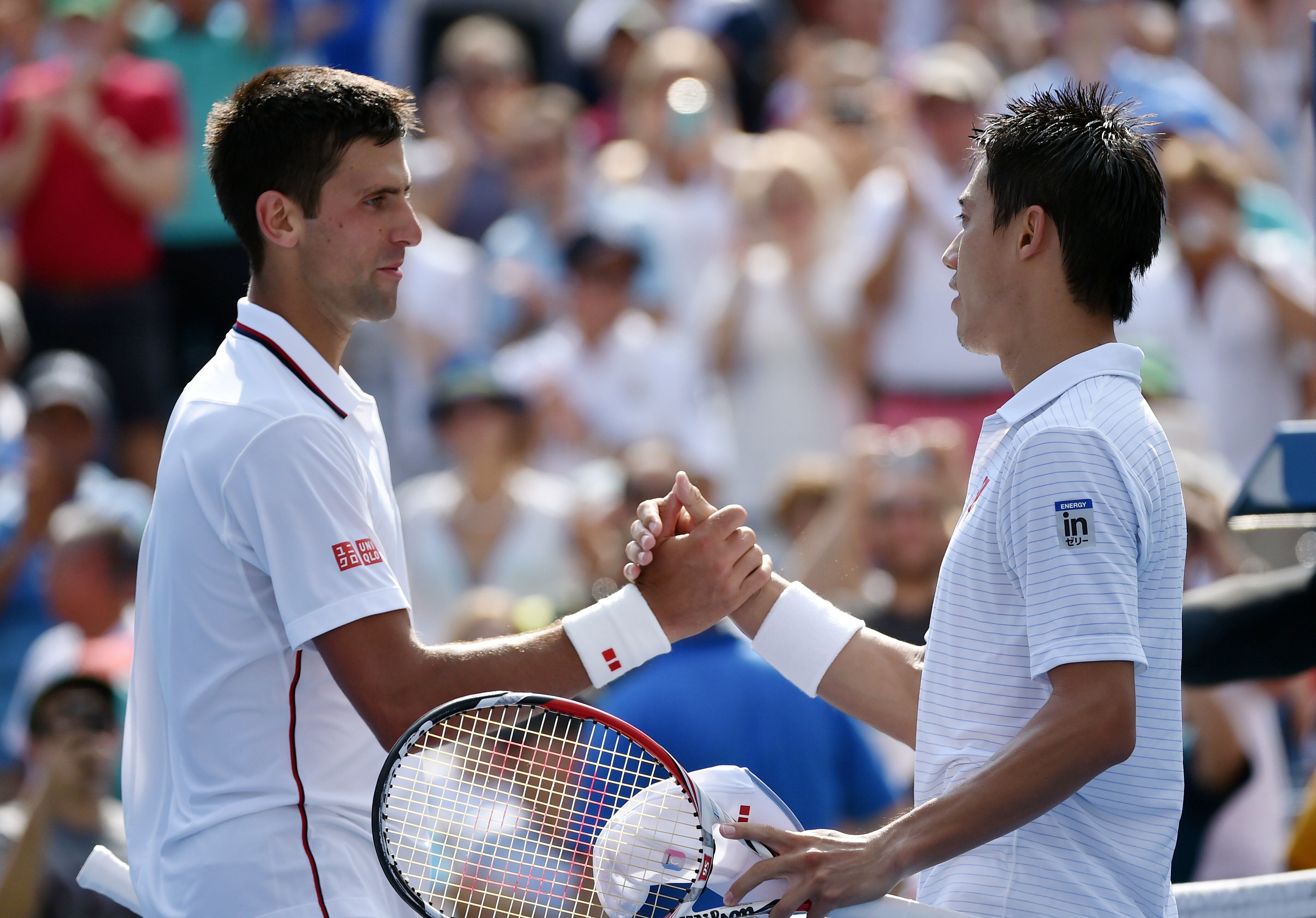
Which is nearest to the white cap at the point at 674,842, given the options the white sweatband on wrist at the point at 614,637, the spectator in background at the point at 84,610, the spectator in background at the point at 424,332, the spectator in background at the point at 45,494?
the white sweatband on wrist at the point at 614,637

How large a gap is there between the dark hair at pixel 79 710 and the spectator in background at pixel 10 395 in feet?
7.74

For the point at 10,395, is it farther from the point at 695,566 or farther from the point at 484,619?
the point at 695,566

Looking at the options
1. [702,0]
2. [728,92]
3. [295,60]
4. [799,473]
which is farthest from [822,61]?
[799,473]

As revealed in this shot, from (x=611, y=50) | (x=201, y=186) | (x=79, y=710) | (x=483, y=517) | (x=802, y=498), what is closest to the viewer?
(x=79, y=710)

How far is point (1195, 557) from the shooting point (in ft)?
17.3

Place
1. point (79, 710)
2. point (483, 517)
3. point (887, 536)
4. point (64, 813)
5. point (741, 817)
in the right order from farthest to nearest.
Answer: point (483, 517) → point (887, 536) → point (79, 710) → point (64, 813) → point (741, 817)

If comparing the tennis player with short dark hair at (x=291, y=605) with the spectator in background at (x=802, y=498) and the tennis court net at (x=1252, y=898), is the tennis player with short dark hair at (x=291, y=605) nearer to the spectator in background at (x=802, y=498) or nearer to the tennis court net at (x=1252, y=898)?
the tennis court net at (x=1252, y=898)

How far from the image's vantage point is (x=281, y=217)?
2703 mm

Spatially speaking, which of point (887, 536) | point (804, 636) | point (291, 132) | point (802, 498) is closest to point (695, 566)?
point (804, 636)

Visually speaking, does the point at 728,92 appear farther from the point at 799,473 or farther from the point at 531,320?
the point at 799,473

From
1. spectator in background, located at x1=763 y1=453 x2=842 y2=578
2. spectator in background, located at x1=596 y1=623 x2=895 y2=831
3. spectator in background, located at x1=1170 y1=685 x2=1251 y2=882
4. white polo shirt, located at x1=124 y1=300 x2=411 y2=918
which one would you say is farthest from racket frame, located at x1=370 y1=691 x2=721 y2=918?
spectator in background, located at x1=763 y1=453 x2=842 y2=578

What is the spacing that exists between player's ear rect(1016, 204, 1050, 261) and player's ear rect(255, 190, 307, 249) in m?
1.16

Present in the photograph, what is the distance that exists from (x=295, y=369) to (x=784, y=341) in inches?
177

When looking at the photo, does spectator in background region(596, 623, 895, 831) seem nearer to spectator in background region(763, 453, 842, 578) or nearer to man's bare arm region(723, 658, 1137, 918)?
spectator in background region(763, 453, 842, 578)
